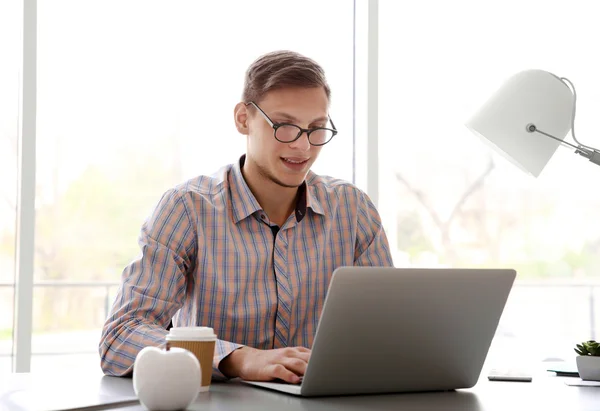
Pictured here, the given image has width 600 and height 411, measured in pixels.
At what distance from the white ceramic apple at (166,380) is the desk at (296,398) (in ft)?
0.15

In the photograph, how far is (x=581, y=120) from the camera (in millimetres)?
3949

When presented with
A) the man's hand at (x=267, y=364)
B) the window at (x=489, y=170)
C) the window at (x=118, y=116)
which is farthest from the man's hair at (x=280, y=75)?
the window at (x=489, y=170)

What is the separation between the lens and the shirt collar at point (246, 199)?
6.54 ft

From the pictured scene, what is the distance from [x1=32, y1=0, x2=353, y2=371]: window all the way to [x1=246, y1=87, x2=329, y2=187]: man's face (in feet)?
4.90

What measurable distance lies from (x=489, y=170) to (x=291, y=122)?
2178mm

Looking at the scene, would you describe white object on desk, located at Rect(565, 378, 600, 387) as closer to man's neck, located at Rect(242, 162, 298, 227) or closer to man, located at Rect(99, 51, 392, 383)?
man, located at Rect(99, 51, 392, 383)

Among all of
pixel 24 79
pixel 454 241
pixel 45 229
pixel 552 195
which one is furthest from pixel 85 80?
pixel 552 195

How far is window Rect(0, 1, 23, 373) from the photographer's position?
3.13 m

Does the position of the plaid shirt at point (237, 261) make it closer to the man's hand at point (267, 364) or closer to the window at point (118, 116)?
the man's hand at point (267, 364)

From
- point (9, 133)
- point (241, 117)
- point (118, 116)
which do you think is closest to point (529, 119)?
point (241, 117)

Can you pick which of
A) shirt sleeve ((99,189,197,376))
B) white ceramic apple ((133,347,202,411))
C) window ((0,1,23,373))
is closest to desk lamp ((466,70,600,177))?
shirt sleeve ((99,189,197,376))

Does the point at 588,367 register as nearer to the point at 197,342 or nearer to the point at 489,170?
the point at 197,342

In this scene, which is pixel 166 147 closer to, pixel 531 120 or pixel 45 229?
pixel 45 229

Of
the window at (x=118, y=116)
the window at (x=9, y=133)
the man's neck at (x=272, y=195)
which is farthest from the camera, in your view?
the window at (x=118, y=116)
